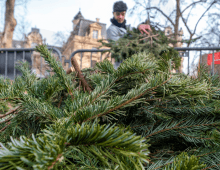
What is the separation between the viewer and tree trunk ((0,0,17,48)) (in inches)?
353

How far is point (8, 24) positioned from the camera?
9.25m

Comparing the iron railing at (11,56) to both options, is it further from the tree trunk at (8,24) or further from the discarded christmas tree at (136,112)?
the tree trunk at (8,24)

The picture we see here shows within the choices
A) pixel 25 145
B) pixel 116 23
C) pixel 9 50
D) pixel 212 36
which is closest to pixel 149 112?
pixel 25 145

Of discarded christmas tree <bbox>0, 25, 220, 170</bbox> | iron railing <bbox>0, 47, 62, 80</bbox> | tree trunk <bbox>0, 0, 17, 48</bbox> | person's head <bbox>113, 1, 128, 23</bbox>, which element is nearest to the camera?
discarded christmas tree <bbox>0, 25, 220, 170</bbox>

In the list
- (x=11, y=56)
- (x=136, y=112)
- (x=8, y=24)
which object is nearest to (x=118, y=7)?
(x=11, y=56)

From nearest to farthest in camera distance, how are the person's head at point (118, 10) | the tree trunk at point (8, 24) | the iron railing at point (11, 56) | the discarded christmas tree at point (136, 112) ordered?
the discarded christmas tree at point (136, 112), the iron railing at point (11, 56), the person's head at point (118, 10), the tree trunk at point (8, 24)

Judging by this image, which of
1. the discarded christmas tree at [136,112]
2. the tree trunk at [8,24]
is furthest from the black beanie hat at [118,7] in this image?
the tree trunk at [8,24]

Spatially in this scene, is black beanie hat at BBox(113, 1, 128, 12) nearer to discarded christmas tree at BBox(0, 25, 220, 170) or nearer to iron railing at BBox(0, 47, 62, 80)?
iron railing at BBox(0, 47, 62, 80)

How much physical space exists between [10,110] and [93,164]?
10.6 inches

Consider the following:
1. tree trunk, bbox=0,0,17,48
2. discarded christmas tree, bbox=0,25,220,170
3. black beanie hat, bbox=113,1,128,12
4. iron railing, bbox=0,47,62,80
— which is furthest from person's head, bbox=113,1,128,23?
tree trunk, bbox=0,0,17,48

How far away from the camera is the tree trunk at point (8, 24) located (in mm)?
8977

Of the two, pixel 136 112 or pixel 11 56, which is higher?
pixel 11 56

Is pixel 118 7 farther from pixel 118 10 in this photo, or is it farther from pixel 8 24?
pixel 8 24

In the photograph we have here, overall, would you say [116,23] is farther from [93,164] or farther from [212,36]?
[93,164]
